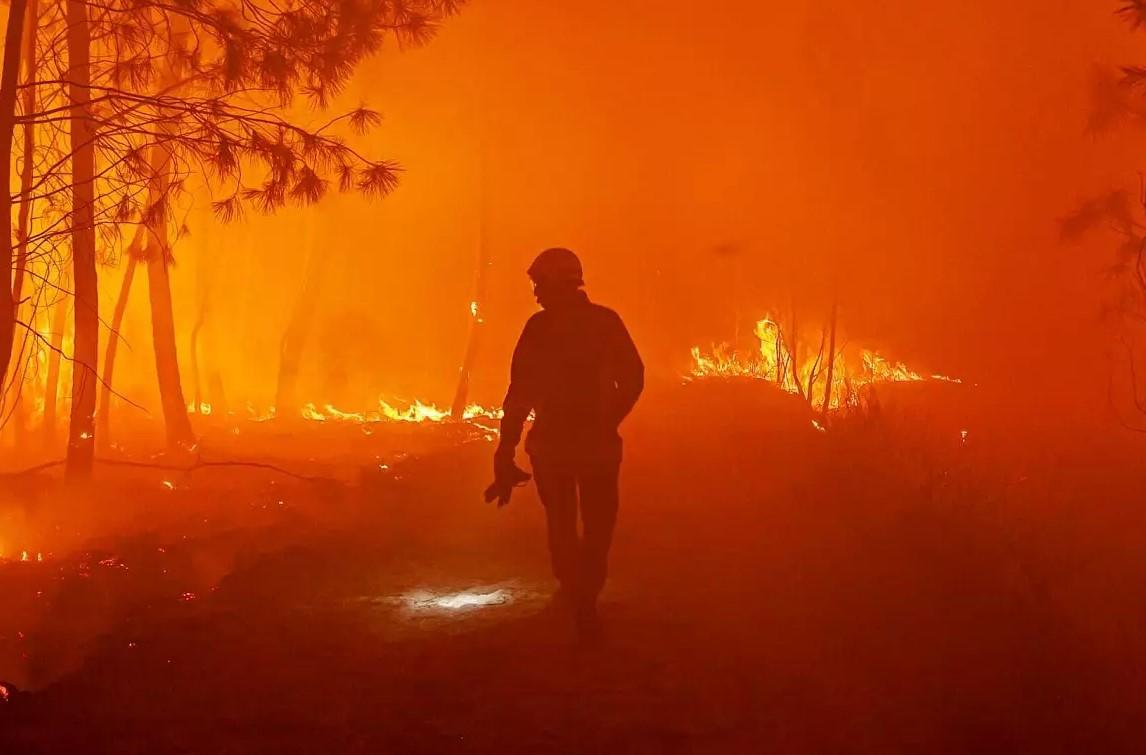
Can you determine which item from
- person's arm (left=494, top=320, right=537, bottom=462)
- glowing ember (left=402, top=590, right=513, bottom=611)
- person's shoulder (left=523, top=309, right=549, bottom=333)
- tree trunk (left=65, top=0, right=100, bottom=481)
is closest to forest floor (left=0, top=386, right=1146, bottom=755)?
glowing ember (left=402, top=590, right=513, bottom=611)

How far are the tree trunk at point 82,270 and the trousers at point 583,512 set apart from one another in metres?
5.52

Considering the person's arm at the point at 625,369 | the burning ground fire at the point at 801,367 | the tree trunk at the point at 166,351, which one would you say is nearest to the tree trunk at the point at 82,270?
the tree trunk at the point at 166,351

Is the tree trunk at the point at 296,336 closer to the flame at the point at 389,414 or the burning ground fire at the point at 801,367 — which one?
the flame at the point at 389,414

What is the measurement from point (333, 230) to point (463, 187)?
7.82 metres

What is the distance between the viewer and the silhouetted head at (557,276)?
16.9ft

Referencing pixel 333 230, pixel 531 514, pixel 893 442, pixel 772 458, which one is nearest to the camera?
→ pixel 531 514

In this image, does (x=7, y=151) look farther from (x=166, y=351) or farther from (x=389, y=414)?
(x=389, y=414)

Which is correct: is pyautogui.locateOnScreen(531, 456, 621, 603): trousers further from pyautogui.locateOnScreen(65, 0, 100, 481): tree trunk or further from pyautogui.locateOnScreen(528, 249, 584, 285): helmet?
pyautogui.locateOnScreen(65, 0, 100, 481): tree trunk

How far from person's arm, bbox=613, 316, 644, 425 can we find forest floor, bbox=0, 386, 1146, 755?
1370mm

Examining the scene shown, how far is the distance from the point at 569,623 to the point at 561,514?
0.73 meters

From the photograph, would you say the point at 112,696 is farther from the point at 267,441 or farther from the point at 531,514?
the point at 267,441

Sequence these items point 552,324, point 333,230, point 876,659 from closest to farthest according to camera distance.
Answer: point 876,659 → point 552,324 → point 333,230

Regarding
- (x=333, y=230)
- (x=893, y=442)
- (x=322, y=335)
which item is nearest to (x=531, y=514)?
(x=893, y=442)

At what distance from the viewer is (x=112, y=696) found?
4410mm
